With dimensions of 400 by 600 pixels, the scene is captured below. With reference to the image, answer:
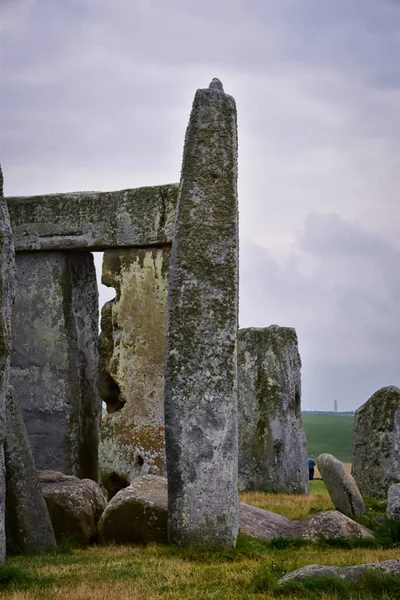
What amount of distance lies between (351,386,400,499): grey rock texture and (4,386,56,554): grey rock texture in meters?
8.36

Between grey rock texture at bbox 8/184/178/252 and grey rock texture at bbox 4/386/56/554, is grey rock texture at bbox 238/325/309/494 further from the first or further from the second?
grey rock texture at bbox 4/386/56/554

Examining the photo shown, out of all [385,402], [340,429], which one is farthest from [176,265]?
[340,429]

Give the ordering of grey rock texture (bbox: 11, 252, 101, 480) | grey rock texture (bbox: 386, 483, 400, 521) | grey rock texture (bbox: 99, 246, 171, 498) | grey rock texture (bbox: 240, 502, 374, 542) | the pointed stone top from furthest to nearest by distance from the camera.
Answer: grey rock texture (bbox: 11, 252, 101, 480)
grey rock texture (bbox: 99, 246, 171, 498)
grey rock texture (bbox: 386, 483, 400, 521)
grey rock texture (bbox: 240, 502, 374, 542)
the pointed stone top

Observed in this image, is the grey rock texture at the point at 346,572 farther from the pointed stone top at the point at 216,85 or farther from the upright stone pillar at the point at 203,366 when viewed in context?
the pointed stone top at the point at 216,85

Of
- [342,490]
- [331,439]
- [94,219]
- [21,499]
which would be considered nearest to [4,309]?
[21,499]

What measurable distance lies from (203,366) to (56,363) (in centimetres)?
601

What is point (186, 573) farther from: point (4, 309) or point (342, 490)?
point (342, 490)

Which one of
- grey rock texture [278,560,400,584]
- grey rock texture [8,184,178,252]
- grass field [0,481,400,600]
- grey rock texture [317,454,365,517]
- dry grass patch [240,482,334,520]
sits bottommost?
grass field [0,481,400,600]

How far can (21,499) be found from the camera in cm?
1030

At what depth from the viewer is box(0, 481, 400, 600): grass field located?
761 cm

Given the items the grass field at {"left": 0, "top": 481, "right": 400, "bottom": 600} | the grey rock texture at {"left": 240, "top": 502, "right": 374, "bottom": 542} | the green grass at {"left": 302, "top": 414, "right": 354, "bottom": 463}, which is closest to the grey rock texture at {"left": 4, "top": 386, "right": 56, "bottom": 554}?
the grass field at {"left": 0, "top": 481, "right": 400, "bottom": 600}

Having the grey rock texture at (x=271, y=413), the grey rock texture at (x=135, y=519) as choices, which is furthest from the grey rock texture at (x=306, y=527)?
the grey rock texture at (x=271, y=413)

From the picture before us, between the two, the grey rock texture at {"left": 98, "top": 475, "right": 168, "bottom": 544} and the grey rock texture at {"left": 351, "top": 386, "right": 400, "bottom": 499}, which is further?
the grey rock texture at {"left": 351, "top": 386, "right": 400, "bottom": 499}

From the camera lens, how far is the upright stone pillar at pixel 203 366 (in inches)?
392
